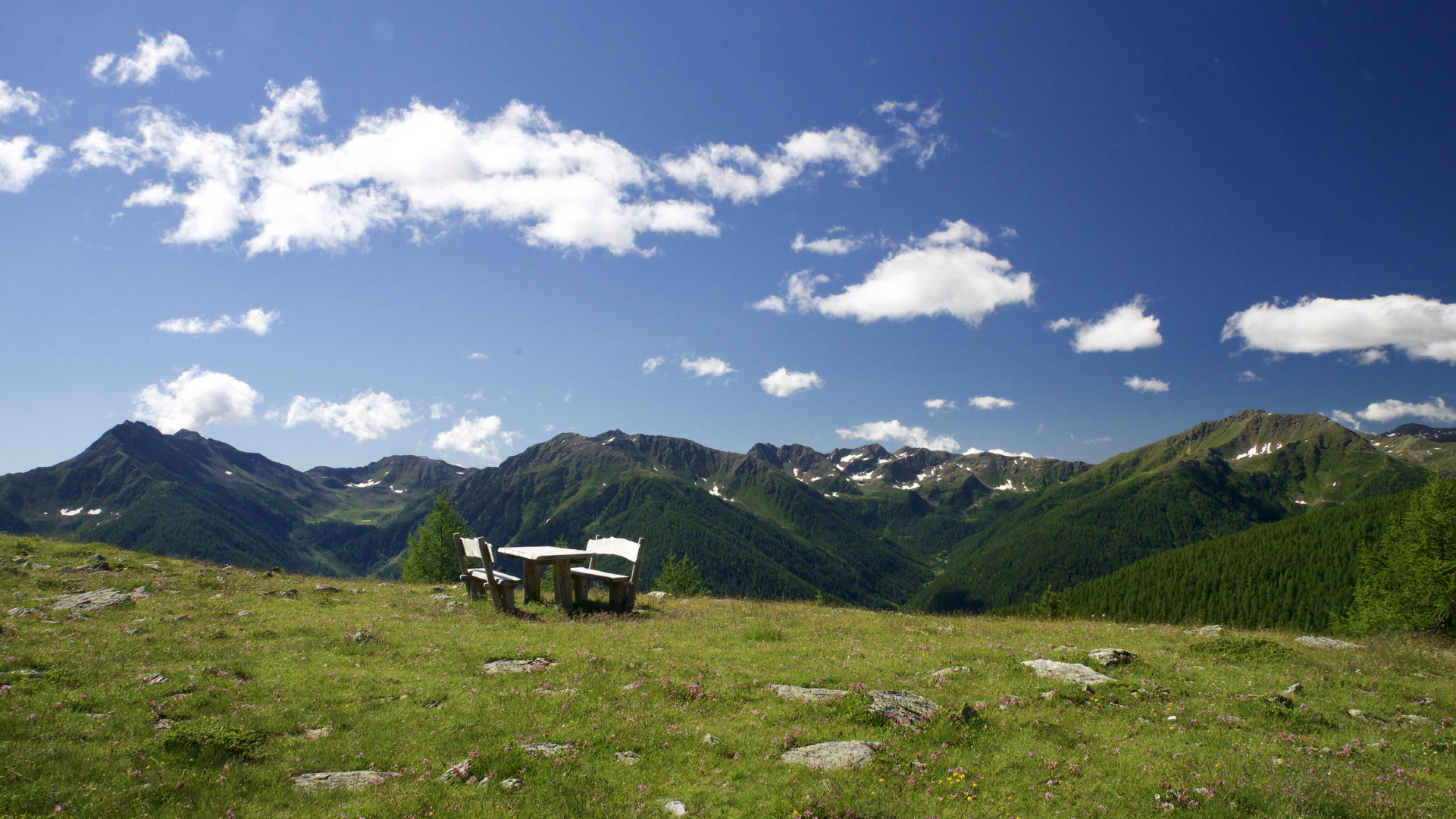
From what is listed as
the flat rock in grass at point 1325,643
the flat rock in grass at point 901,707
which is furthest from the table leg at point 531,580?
the flat rock in grass at point 1325,643

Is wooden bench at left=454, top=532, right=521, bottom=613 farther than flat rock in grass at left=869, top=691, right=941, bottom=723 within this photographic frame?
Yes

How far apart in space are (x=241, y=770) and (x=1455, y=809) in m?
15.8

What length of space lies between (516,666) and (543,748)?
16.3ft

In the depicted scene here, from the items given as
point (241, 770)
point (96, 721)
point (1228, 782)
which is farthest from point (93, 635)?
point (1228, 782)

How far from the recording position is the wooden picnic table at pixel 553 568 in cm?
2070

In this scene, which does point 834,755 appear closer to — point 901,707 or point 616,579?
point 901,707

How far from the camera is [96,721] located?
9.15 metres

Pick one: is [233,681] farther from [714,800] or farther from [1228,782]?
[1228,782]

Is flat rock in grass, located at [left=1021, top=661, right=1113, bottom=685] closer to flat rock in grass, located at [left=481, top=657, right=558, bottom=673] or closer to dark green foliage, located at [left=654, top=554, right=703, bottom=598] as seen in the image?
flat rock in grass, located at [left=481, top=657, right=558, bottom=673]

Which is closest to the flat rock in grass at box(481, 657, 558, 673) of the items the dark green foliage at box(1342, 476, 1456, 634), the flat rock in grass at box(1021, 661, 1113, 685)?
the flat rock in grass at box(1021, 661, 1113, 685)

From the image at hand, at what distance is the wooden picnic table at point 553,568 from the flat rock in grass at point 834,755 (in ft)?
41.8

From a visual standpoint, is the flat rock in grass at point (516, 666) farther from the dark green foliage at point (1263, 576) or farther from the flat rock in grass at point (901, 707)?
the dark green foliage at point (1263, 576)

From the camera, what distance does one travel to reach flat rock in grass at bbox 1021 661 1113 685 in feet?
42.7

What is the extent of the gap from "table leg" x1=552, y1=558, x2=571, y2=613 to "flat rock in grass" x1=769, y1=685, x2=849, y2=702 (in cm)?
1022
